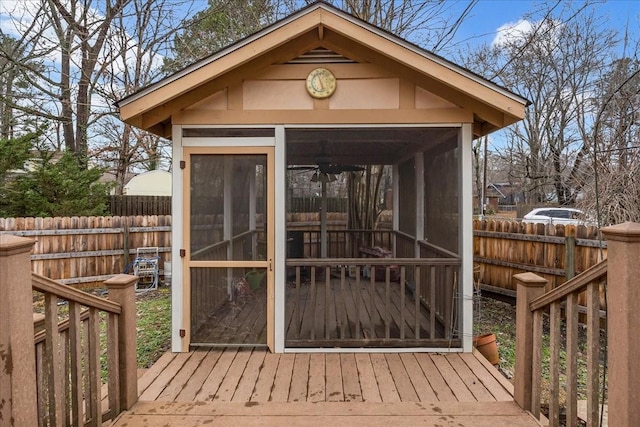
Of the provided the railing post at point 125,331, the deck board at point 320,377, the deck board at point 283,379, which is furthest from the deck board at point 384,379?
the railing post at point 125,331

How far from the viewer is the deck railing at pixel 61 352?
1.72 metres

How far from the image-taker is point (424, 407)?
2836 mm

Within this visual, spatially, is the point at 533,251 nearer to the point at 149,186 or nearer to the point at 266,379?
the point at 266,379

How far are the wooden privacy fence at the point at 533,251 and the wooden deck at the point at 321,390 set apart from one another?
2851mm

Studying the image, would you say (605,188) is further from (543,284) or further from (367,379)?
(367,379)

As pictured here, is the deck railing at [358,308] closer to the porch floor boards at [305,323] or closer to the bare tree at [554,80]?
the porch floor boards at [305,323]

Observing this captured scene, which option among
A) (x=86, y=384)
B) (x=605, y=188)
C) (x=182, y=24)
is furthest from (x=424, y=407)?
(x=182, y=24)

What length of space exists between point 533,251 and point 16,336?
658 cm

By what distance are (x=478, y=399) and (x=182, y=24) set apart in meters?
10.4

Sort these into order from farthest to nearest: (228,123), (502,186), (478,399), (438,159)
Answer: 1. (502,186)
2. (438,159)
3. (228,123)
4. (478,399)

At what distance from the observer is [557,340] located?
2494mm

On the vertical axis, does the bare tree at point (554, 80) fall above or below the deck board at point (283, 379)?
above

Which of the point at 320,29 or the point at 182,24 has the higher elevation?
the point at 182,24

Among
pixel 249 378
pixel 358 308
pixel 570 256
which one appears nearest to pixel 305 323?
pixel 358 308
